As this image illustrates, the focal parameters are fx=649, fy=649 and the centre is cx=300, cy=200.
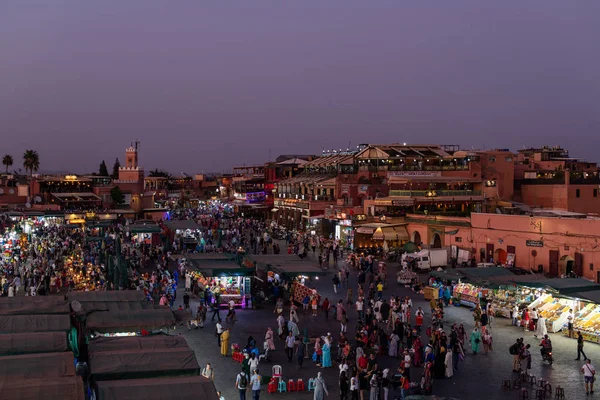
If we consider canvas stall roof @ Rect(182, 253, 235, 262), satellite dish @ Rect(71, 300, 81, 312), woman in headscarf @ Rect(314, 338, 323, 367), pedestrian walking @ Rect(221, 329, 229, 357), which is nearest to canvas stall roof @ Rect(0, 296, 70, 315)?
satellite dish @ Rect(71, 300, 81, 312)

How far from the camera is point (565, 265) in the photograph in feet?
110

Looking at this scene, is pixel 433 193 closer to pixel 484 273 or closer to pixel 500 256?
pixel 500 256

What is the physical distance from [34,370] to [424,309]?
57.5 feet

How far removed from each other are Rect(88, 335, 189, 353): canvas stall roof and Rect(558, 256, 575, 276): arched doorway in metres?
25.0

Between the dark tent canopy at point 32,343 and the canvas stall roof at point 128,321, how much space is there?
2.55m

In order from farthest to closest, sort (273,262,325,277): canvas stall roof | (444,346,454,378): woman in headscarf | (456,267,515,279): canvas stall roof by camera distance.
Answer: (456,267,515,279): canvas stall roof, (273,262,325,277): canvas stall roof, (444,346,454,378): woman in headscarf

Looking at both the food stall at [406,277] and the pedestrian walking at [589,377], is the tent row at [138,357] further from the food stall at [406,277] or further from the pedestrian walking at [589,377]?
the food stall at [406,277]

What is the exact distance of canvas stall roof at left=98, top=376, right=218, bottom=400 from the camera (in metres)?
10.9

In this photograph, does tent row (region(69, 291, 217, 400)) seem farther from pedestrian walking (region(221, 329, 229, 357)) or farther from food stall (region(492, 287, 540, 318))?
food stall (region(492, 287, 540, 318))

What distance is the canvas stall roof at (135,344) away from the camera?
13.6 meters

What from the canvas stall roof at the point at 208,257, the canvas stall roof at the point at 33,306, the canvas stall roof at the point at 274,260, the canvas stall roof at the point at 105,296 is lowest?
the canvas stall roof at the point at 274,260

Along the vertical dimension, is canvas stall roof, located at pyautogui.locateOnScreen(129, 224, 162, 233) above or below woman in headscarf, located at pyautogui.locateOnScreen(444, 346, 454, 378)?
above

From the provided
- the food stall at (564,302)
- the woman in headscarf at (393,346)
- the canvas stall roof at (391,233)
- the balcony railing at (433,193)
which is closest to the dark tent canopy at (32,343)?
the woman in headscarf at (393,346)

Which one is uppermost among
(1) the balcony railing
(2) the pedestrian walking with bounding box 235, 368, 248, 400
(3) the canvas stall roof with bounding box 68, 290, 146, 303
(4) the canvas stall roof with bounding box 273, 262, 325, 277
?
(1) the balcony railing
